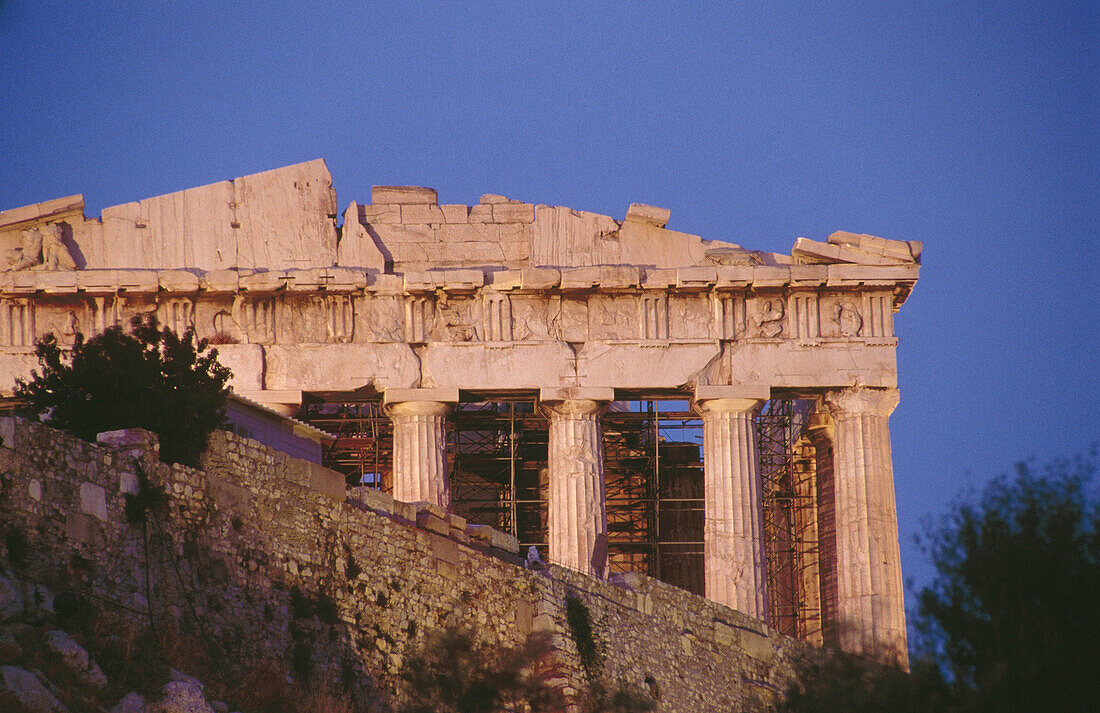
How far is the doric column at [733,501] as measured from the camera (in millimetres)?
29484

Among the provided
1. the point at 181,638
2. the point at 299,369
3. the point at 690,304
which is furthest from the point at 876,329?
the point at 181,638

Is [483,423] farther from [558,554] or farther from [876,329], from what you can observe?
[876,329]

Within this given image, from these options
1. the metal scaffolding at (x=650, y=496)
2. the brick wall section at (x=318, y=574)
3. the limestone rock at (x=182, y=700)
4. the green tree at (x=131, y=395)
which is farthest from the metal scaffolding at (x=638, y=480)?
the limestone rock at (x=182, y=700)

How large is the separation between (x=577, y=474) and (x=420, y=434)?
2.69m

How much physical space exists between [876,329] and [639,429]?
24.5ft

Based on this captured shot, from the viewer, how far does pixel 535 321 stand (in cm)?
3086

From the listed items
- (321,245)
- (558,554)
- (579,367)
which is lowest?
(558,554)

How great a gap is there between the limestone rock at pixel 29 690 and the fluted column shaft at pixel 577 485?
17.0m

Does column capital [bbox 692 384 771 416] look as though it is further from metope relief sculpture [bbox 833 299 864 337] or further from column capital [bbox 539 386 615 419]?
metope relief sculpture [bbox 833 299 864 337]

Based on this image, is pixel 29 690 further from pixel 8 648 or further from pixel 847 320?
pixel 847 320

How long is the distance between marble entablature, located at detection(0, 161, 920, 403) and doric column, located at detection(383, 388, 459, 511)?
278 mm

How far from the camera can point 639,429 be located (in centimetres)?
3703

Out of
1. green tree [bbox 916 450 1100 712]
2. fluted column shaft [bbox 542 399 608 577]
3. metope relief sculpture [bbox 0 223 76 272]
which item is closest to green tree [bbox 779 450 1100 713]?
green tree [bbox 916 450 1100 712]

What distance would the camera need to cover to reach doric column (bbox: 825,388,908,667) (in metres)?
29.1
